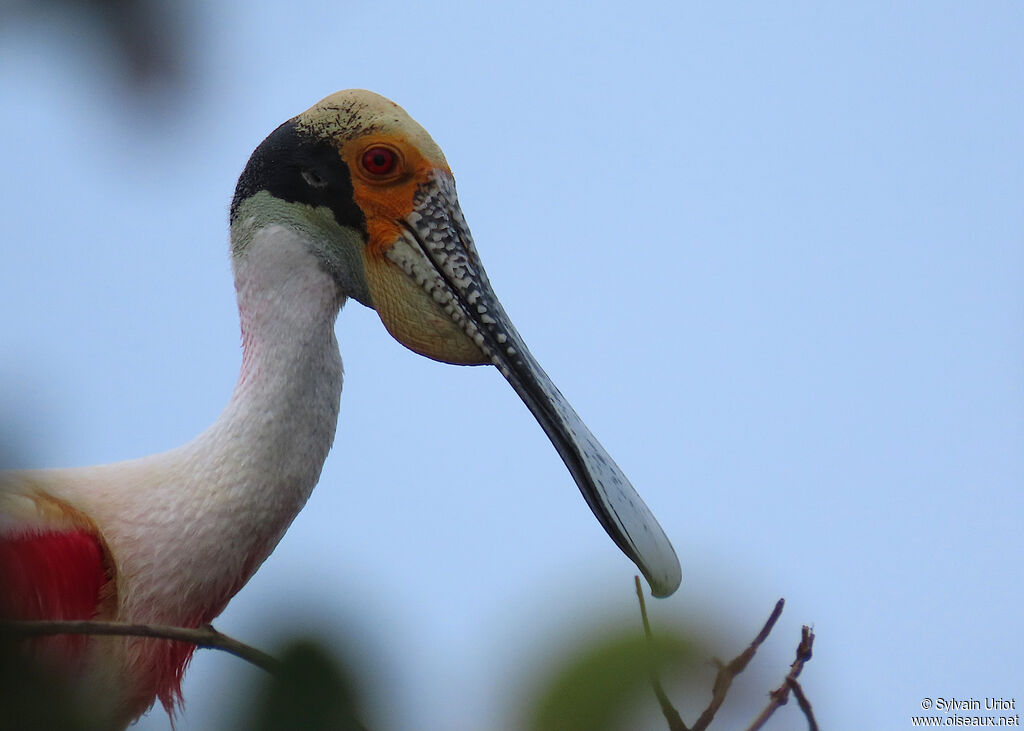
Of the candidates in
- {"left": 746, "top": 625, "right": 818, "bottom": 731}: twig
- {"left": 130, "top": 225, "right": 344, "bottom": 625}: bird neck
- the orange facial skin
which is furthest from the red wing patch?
{"left": 746, "top": 625, "right": 818, "bottom": 731}: twig

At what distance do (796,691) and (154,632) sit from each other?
104cm

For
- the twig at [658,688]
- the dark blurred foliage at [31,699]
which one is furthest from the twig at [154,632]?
the twig at [658,688]

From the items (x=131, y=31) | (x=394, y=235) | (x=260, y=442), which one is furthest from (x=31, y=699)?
(x=394, y=235)

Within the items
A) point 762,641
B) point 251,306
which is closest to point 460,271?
point 251,306

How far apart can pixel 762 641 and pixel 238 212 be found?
2.69 metres

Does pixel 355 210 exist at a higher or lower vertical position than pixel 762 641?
higher

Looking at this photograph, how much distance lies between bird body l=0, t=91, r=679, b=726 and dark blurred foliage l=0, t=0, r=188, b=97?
2.43 m

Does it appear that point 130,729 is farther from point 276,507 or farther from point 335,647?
point 335,647

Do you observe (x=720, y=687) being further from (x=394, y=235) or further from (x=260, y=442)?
(x=394, y=235)

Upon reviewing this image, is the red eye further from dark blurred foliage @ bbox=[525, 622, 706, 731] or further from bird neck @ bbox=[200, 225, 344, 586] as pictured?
dark blurred foliage @ bbox=[525, 622, 706, 731]

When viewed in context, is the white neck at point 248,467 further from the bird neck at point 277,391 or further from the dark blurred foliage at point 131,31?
the dark blurred foliage at point 131,31

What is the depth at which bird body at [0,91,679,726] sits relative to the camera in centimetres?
367

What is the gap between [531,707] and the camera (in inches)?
55.3

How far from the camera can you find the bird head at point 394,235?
4117 millimetres
